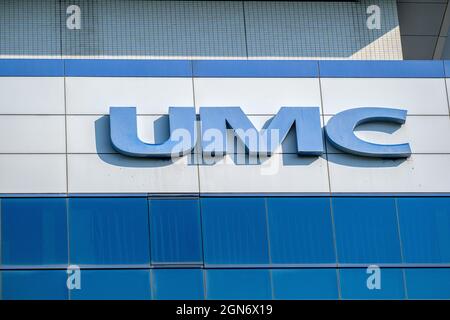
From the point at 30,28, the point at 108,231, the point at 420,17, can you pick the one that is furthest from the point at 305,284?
the point at 420,17

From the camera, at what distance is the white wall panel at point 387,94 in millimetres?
26156

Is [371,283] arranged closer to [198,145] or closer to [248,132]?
[248,132]

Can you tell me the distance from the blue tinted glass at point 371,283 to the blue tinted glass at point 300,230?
49 cm

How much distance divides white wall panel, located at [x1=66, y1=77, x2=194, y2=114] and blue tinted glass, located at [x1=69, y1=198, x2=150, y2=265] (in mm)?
2067

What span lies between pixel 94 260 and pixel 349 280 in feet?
16.5

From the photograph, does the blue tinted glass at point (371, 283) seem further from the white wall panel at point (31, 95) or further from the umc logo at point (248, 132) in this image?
the white wall panel at point (31, 95)

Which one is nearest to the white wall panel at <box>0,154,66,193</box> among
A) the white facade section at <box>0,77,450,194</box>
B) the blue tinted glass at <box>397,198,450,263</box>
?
the white facade section at <box>0,77,450,194</box>

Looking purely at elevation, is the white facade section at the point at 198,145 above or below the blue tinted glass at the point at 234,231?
above

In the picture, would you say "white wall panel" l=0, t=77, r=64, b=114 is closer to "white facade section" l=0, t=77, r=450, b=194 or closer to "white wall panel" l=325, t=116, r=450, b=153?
"white facade section" l=0, t=77, r=450, b=194

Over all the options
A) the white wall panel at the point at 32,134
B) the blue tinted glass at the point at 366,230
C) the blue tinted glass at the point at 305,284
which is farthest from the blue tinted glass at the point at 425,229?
the white wall panel at the point at 32,134

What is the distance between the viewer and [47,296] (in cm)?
2372

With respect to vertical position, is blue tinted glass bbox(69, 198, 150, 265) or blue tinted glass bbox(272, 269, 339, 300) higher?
blue tinted glass bbox(69, 198, 150, 265)

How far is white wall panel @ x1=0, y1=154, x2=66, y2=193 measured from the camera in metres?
24.5

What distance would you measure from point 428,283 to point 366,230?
63.6 inches
